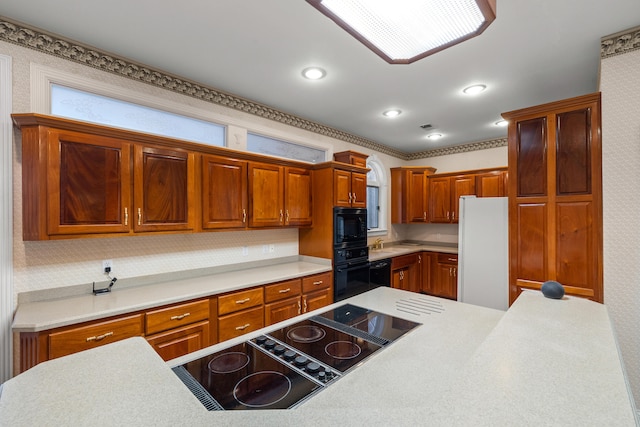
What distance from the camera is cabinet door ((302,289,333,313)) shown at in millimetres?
3076

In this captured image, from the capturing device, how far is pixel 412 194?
5.36 metres

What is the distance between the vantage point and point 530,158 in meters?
2.45

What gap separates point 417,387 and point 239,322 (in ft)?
6.42

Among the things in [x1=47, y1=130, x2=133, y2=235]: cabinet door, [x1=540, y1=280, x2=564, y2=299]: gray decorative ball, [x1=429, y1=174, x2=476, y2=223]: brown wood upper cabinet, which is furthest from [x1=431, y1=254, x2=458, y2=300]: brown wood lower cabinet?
[x1=47, y1=130, x2=133, y2=235]: cabinet door

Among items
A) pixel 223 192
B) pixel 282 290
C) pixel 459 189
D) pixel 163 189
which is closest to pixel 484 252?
pixel 282 290

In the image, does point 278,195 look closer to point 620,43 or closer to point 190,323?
point 190,323

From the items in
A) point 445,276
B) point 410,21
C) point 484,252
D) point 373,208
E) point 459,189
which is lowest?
point 445,276

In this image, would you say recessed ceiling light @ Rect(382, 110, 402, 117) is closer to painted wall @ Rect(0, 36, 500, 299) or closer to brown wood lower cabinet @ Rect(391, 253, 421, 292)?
painted wall @ Rect(0, 36, 500, 299)

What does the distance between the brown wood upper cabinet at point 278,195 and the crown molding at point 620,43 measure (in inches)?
109

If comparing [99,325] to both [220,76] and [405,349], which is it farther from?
[220,76]

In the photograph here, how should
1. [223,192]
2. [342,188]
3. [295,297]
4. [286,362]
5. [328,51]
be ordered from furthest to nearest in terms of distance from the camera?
[342,188]
[295,297]
[223,192]
[328,51]
[286,362]

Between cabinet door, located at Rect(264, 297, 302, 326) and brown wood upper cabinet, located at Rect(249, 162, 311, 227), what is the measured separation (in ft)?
2.71

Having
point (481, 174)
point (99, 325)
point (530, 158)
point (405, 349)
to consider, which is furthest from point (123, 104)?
point (481, 174)

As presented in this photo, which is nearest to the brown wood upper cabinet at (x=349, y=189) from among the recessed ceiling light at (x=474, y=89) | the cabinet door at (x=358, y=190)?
the cabinet door at (x=358, y=190)
